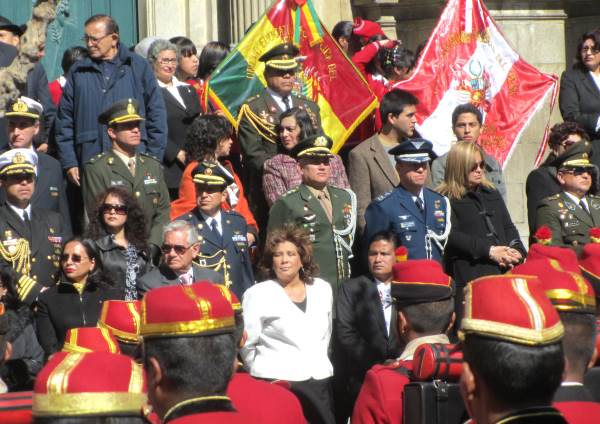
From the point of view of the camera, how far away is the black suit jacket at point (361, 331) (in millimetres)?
9203

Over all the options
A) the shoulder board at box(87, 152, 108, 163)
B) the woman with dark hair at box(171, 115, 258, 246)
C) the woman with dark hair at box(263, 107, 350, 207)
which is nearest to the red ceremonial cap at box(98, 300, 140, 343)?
the shoulder board at box(87, 152, 108, 163)

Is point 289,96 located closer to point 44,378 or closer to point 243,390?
point 243,390

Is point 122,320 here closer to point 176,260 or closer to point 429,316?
point 429,316

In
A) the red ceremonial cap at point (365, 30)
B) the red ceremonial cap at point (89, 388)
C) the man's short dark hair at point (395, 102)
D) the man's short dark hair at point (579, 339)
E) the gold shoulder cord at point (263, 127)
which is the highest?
the red ceremonial cap at point (365, 30)

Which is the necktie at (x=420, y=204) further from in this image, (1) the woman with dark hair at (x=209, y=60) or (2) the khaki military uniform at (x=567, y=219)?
(1) the woman with dark hair at (x=209, y=60)

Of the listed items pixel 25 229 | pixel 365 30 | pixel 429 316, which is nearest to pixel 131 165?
pixel 25 229

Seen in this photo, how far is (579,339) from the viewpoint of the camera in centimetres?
447

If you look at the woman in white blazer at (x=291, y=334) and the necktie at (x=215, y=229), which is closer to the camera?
the woman in white blazer at (x=291, y=334)

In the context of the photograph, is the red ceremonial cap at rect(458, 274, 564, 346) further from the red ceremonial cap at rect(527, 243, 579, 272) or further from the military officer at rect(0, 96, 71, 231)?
the military officer at rect(0, 96, 71, 231)

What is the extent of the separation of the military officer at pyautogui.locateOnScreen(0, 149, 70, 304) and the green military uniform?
0.46m

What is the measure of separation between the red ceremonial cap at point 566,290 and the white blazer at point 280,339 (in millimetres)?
4145

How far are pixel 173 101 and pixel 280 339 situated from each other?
3109mm

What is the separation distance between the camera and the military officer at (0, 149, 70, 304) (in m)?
9.33

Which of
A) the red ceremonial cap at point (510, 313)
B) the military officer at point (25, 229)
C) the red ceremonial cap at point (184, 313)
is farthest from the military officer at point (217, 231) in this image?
the red ceremonial cap at point (510, 313)
